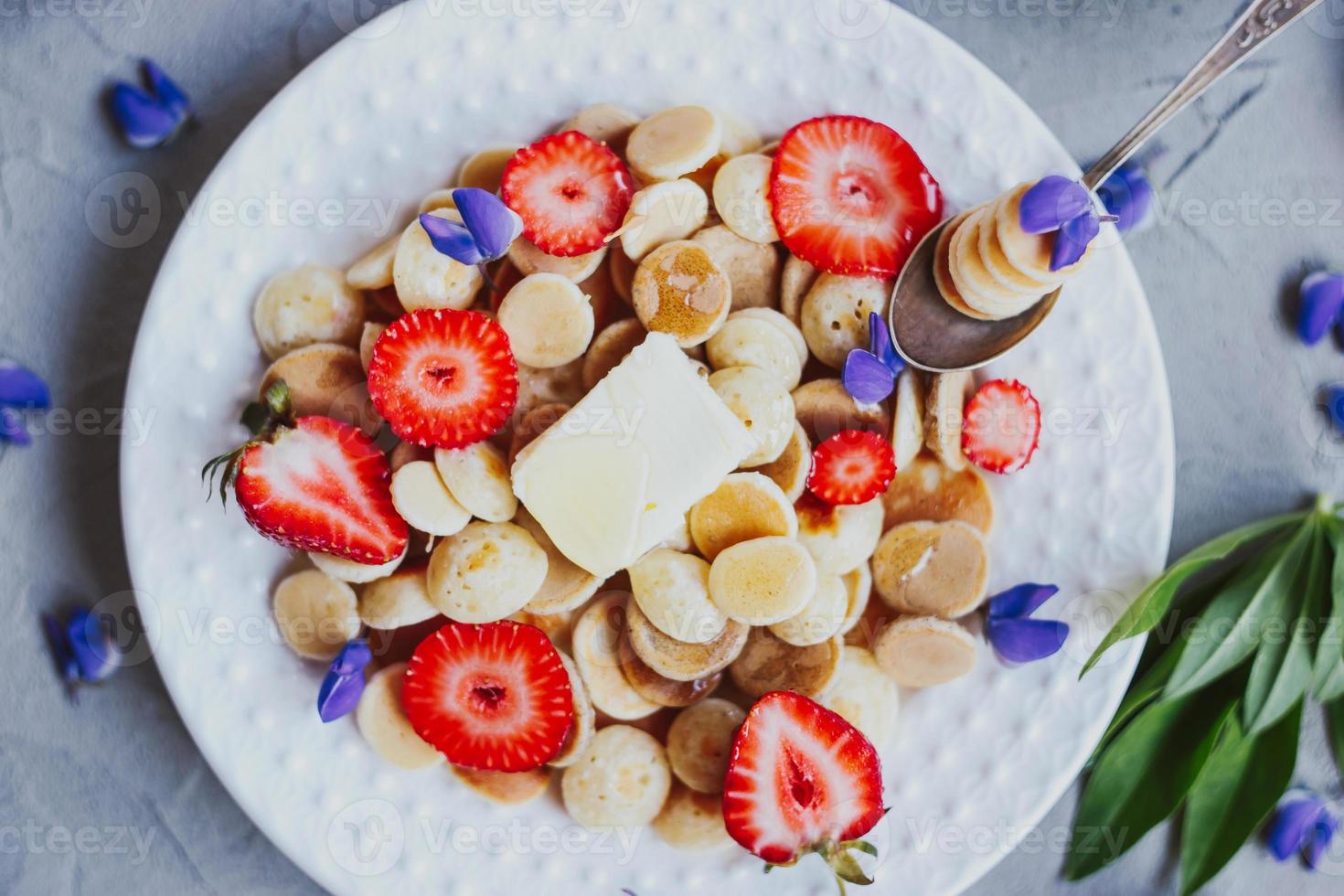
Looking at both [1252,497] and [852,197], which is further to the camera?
[1252,497]

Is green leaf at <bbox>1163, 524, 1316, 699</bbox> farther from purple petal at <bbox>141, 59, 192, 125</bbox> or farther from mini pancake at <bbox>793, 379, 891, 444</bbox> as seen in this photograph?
purple petal at <bbox>141, 59, 192, 125</bbox>

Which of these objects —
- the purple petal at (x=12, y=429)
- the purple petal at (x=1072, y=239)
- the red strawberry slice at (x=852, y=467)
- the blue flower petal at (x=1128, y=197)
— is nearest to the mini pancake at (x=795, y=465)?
the red strawberry slice at (x=852, y=467)

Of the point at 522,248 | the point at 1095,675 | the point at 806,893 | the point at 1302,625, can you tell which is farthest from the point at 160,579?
the point at 1302,625

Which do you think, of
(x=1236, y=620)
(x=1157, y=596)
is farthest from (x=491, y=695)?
(x=1236, y=620)

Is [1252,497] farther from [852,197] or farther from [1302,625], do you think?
[852,197]

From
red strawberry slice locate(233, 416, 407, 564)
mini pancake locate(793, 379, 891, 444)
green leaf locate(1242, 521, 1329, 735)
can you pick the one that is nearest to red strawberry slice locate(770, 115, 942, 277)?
mini pancake locate(793, 379, 891, 444)
